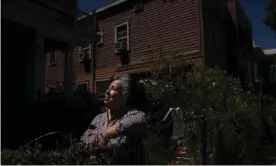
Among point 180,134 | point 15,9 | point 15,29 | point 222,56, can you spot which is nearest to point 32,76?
point 15,29

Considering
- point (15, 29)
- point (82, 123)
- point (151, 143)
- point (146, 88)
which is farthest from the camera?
point (15, 29)

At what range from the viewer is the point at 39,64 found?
5.58 metres

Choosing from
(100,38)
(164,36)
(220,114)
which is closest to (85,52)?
(100,38)

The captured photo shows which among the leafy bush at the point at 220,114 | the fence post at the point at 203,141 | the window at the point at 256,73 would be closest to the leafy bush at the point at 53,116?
the leafy bush at the point at 220,114

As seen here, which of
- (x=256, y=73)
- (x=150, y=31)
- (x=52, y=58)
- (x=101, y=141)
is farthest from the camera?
(x=150, y=31)

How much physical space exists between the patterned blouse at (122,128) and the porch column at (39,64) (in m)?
2.79

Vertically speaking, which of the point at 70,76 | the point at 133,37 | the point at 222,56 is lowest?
the point at 70,76

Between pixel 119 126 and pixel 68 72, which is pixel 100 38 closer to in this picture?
pixel 68 72

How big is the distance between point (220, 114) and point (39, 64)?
9.73 ft

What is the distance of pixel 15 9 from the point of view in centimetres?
502

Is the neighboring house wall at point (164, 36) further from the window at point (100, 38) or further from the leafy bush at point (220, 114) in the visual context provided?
the leafy bush at point (220, 114)

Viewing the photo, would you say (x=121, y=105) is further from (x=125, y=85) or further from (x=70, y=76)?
(x=70, y=76)

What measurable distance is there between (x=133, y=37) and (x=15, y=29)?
5.73ft

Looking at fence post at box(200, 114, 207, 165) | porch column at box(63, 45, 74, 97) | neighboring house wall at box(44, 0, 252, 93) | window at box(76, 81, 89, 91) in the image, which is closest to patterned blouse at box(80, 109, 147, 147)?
fence post at box(200, 114, 207, 165)
